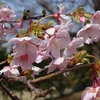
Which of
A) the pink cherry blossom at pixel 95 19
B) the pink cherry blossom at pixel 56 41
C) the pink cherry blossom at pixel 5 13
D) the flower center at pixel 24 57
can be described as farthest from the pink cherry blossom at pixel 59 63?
the pink cherry blossom at pixel 5 13

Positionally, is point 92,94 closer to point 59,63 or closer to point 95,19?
point 59,63

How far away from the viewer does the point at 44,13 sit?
1.50 m

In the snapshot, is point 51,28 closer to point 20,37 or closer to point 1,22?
point 20,37

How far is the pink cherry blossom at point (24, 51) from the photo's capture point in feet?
3.59

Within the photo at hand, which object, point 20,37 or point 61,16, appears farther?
point 61,16

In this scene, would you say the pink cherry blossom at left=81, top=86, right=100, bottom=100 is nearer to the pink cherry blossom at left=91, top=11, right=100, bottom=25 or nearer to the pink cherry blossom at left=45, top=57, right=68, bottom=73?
the pink cherry blossom at left=45, top=57, right=68, bottom=73

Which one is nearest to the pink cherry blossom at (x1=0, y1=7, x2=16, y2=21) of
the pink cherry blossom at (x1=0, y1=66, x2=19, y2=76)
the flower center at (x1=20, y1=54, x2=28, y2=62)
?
the pink cherry blossom at (x1=0, y1=66, x2=19, y2=76)

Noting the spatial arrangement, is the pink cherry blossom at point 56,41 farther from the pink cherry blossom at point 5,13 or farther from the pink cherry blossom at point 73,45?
the pink cherry blossom at point 5,13

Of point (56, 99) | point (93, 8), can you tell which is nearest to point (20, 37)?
point (93, 8)

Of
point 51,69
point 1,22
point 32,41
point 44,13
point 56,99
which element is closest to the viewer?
point 32,41

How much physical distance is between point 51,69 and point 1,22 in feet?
1.97

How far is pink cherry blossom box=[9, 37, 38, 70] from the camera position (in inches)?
43.1

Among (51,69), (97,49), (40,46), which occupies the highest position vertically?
(40,46)

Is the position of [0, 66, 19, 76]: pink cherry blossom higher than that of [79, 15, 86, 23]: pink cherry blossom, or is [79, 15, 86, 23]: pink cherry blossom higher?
[79, 15, 86, 23]: pink cherry blossom
